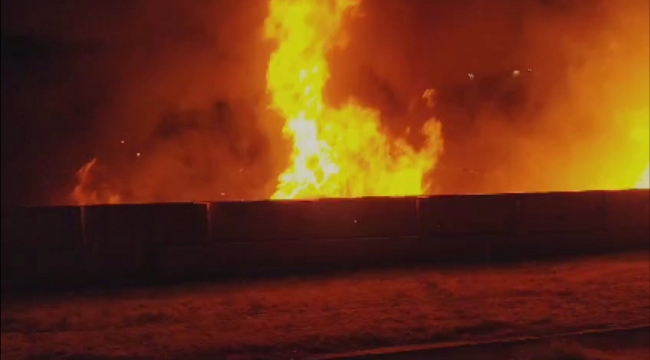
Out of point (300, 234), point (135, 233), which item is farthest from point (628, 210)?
point (135, 233)

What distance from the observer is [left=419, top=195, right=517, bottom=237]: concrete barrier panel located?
1159 centimetres

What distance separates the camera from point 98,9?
1569 centimetres

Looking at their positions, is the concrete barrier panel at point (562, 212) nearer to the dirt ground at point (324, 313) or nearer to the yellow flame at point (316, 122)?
the dirt ground at point (324, 313)

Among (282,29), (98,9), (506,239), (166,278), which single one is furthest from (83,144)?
(506,239)

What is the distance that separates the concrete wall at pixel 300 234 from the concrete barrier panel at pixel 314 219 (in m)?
0.01

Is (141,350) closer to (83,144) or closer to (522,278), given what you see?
(522,278)

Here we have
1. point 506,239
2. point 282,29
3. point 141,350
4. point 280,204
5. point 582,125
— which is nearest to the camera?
point 141,350

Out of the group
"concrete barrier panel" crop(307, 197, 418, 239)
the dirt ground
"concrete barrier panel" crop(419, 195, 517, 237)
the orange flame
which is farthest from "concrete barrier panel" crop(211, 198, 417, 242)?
the orange flame

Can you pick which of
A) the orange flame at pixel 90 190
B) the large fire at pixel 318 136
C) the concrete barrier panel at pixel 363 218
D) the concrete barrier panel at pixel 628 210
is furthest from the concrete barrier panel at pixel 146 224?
the concrete barrier panel at pixel 628 210

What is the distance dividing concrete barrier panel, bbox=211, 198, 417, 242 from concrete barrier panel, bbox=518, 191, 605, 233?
1845 millimetres

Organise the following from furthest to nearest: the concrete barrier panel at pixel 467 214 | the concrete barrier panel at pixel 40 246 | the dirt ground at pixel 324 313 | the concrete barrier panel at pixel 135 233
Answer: the concrete barrier panel at pixel 467 214 → the concrete barrier panel at pixel 135 233 → the concrete barrier panel at pixel 40 246 → the dirt ground at pixel 324 313

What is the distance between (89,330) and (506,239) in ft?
21.1

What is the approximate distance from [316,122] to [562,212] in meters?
5.14

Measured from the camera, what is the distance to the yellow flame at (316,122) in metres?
15.0
